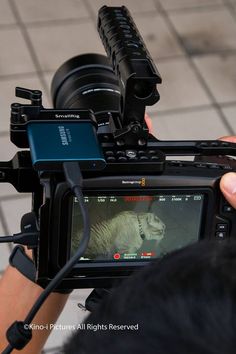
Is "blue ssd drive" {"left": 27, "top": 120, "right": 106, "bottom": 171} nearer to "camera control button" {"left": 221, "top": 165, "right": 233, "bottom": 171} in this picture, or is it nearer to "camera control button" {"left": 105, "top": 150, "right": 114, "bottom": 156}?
"camera control button" {"left": 105, "top": 150, "right": 114, "bottom": 156}

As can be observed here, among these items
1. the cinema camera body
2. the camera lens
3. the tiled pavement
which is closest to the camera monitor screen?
the cinema camera body

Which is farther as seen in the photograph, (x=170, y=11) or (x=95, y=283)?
(x=170, y=11)

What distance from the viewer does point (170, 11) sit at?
8.90 feet

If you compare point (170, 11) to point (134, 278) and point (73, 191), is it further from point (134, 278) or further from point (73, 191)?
point (134, 278)

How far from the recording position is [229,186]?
0.99 m

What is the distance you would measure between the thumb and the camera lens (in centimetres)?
27

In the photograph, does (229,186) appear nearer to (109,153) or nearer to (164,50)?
(109,153)

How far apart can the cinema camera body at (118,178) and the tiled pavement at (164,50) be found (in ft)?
3.84

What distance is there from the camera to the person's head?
575 mm

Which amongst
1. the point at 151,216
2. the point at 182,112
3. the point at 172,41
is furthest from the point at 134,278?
the point at 172,41

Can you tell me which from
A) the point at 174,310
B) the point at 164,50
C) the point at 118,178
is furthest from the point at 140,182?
the point at 164,50

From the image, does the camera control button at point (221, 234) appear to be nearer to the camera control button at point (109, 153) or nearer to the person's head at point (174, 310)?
the camera control button at point (109, 153)

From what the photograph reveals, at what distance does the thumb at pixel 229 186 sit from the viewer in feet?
3.22

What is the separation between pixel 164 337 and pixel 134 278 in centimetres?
8
